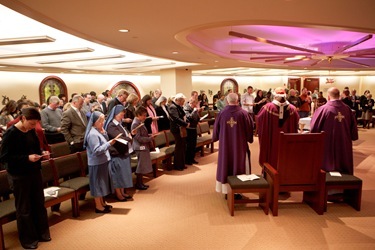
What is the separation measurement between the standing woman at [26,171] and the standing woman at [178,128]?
127 inches

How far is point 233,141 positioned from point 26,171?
2.88 m

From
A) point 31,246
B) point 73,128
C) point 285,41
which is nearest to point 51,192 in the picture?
point 31,246

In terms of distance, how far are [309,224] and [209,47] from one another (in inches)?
205

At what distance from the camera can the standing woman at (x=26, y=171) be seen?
127 inches

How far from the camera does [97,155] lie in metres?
4.12

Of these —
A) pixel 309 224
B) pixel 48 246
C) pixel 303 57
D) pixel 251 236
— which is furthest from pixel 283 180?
pixel 303 57

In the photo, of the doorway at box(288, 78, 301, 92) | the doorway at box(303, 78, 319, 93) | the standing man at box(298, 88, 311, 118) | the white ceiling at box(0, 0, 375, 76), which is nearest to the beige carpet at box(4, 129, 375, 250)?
the white ceiling at box(0, 0, 375, 76)

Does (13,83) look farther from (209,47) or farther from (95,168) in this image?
(95,168)

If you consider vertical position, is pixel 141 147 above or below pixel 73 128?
below

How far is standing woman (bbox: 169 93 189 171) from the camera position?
6.36 metres

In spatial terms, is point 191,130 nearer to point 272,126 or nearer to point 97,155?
point 272,126

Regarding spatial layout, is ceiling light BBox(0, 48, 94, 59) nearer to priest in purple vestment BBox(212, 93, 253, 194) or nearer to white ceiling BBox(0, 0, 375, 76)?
white ceiling BBox(0, 0, 375, 76)

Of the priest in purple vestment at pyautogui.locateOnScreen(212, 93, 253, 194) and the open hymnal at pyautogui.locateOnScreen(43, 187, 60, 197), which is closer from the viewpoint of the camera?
the open hymnal at pyautogui.locateOnScreen(43, 187, 60, 197)

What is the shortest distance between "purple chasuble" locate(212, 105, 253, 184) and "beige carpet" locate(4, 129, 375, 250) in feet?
1.90
